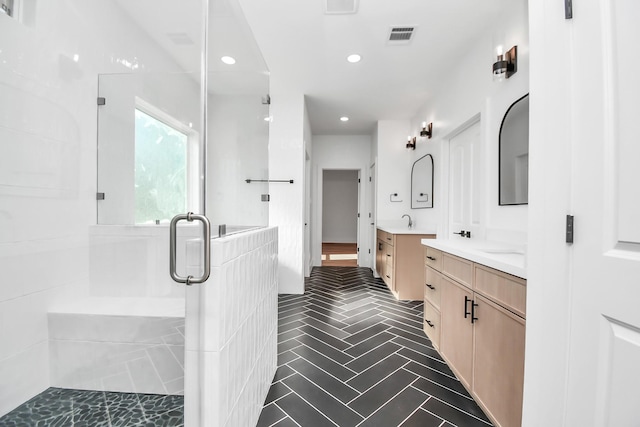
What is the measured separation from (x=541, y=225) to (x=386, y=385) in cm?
141

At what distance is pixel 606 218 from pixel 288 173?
11.3ft

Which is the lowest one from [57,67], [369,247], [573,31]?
[369,247]

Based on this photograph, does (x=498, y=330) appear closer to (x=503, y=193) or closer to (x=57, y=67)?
(x=503, y=193)

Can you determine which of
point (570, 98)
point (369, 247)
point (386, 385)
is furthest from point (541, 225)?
point (369, 247)

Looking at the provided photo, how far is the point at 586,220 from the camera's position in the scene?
81cm

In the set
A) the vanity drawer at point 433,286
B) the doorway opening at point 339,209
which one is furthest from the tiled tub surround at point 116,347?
the doorway opening at point 339,209

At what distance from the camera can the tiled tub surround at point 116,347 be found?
1295 millimetres

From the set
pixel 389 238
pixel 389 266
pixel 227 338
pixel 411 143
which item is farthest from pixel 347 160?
pixel 227 338

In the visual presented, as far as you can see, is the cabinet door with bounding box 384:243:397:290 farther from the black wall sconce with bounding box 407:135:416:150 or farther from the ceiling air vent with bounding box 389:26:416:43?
the ceiling air vent with bounding box 389:26:416:43

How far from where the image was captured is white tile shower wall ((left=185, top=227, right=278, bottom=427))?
97 centimetres

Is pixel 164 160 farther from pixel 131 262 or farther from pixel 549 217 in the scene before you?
pixel 549 217

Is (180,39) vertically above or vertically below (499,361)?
above

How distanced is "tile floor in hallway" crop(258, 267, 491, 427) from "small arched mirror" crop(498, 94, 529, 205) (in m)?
1.32

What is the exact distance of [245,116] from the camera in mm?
1701
